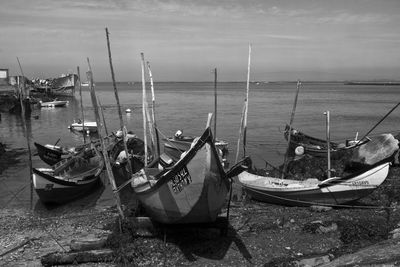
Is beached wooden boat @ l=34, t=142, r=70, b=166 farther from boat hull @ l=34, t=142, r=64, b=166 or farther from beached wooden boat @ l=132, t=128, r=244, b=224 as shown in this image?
beached wooden boat @ l=132, t=128, r=244, b=224

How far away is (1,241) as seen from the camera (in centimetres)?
1115

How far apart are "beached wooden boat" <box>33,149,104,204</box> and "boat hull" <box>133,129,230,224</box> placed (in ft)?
19.1

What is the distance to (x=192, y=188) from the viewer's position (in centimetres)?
938

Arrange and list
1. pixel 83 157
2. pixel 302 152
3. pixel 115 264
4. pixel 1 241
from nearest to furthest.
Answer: pixel 115 264, pixel 1 241, pixel 83 157, pixel 302 152

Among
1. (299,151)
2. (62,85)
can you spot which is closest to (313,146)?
(299,151)

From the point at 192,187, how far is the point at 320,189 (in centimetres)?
546

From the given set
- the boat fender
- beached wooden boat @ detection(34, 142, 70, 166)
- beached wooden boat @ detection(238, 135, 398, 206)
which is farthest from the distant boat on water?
beached wooden boat @ detection(238, 135, 398, 206)

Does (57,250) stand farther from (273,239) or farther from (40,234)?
(273,239)

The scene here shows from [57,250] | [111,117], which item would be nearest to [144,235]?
[57,250]

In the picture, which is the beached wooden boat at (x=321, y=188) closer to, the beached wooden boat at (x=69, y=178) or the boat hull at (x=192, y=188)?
the boat hull at (x=192, y=188)

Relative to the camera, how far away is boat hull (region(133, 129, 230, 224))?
30.1 feet

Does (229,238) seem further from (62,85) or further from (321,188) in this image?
(62,85)

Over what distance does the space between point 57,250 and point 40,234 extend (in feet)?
5.81

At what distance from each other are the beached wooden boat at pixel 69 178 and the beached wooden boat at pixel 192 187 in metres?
5.67
